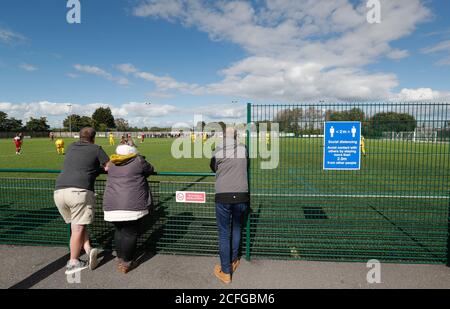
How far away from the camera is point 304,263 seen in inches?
159

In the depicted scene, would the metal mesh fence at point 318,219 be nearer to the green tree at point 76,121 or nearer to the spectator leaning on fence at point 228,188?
the spectator leaning on fence at point 228,188

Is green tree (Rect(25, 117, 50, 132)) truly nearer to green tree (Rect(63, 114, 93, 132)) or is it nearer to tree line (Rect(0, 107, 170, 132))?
tree line (Rect(0, 107, 170, 132))

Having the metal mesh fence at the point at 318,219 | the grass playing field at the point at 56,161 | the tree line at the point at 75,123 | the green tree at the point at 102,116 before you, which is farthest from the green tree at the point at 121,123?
the metal mesh fence at the point at 318,219

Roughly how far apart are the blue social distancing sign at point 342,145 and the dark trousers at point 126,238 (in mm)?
2811

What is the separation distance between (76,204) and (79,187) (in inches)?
9.6

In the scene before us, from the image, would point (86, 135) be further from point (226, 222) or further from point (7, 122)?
point (7, 122)

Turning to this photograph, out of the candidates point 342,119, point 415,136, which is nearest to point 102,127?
point 342,119

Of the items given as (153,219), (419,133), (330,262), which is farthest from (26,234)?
(419,133)

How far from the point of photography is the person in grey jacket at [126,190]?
11.7 ft

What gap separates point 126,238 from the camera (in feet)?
12.2

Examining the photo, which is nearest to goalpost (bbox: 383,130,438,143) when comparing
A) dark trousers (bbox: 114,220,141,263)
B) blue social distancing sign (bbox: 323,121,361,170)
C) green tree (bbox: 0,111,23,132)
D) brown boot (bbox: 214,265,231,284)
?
blue social distancing sign (bbox: 323,121,361,170)
